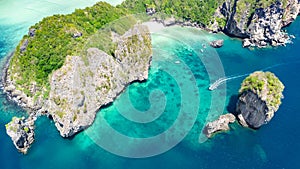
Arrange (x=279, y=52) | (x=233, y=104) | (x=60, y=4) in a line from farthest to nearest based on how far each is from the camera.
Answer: (x=60, y=4) < (x=279, y=52) < (x=233, y=104)

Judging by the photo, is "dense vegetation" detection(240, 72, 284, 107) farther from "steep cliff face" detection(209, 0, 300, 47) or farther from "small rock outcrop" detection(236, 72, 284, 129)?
"steep cliff face" detection(209, 0, 300, 47)

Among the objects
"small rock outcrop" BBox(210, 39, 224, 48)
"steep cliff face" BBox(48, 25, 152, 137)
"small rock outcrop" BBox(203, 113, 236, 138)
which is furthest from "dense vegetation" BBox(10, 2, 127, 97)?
"small rock outcrop" BBox(203, 113, 236, 138)

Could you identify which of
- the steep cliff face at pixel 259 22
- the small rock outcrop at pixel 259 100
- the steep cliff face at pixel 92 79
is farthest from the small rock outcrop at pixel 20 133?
the steep cliff face at pixel 259 22

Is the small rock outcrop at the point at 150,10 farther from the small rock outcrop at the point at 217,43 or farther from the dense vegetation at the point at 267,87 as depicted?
the dense vegetation at the point at 267,87

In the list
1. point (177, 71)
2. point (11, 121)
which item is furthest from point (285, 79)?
point (11, 121)

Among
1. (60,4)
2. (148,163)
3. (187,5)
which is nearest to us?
(148,163)

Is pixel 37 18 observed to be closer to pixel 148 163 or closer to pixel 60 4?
pixel 60 4
